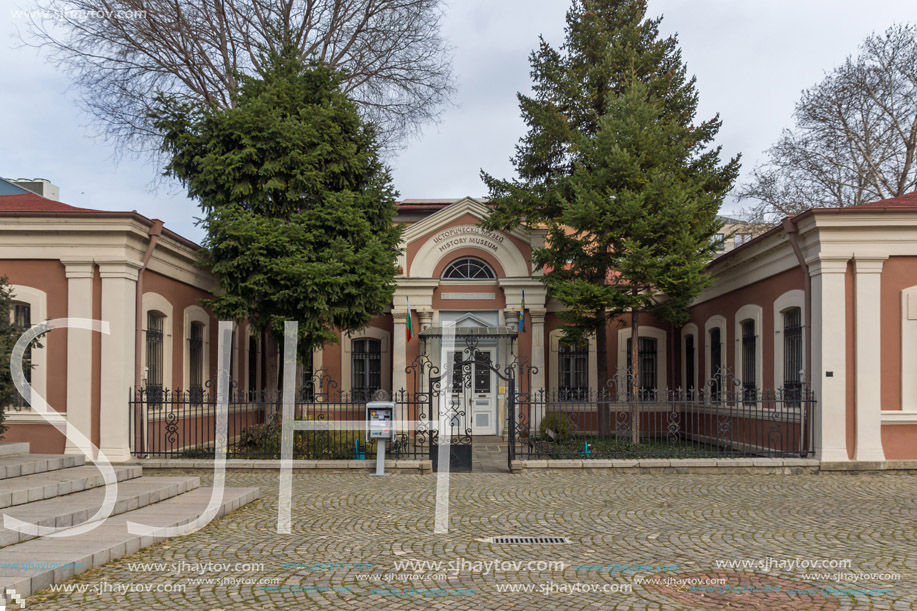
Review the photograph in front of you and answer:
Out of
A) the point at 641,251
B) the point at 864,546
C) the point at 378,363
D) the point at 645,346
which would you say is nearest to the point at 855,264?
the point at 641,251

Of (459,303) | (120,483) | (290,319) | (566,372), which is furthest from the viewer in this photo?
(566,372)

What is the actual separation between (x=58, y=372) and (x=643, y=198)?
435 inches

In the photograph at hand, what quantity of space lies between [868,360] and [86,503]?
11.9 m

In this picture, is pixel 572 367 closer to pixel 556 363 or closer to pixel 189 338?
pixel 556 363

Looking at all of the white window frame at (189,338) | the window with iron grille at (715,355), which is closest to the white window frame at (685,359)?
the window with iron grille at (715,355)

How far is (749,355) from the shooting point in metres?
16.0

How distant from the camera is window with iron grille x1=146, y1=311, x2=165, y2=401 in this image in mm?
13781

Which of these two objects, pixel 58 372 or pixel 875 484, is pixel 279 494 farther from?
pixel 875 484

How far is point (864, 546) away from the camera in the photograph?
719 centimetres

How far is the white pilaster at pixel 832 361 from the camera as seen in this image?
12414 mm

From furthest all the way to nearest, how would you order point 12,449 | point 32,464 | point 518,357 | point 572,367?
1. point 572,367
2. point 518,357
3. point 12,449
4. point 32,464

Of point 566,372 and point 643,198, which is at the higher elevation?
point 643,198

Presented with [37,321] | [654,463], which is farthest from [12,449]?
[654,463]

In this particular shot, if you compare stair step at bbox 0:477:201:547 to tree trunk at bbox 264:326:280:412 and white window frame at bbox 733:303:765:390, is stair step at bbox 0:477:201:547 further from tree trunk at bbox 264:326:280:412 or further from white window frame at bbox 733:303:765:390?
white window frame at bbox 733:303:765:390
